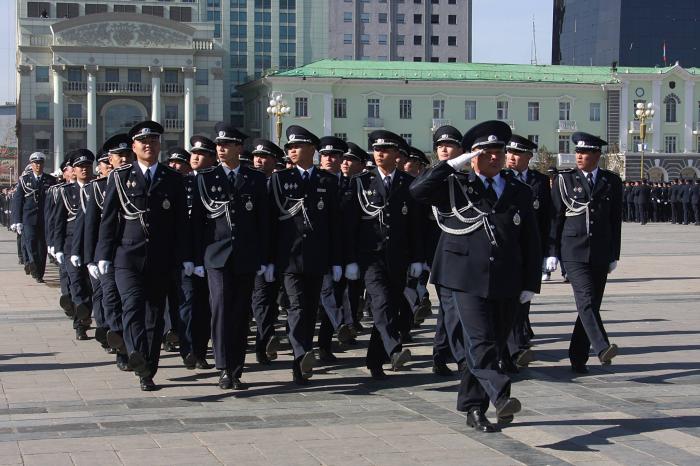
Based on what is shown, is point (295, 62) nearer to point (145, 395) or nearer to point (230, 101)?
point (230, 101)

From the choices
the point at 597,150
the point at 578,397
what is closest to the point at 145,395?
the point at 578,397

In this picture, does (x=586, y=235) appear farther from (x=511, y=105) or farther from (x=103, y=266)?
(x=511, y=105)

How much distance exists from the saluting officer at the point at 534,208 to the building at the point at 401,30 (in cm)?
11642

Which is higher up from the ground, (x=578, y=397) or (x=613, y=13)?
(x=613, y=13)

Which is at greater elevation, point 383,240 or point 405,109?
point 405,109

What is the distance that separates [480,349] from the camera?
778cm

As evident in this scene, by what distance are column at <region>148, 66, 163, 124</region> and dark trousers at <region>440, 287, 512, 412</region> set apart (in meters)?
86.3

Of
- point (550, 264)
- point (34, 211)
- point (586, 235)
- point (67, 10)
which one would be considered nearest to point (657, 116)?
point (67, 10)

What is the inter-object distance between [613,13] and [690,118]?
32.2 m

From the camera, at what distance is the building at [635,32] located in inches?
4619

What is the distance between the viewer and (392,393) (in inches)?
377

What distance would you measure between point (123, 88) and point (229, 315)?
3347 inches

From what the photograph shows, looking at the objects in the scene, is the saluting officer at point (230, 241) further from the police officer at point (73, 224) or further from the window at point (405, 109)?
the window at point (405, 109)

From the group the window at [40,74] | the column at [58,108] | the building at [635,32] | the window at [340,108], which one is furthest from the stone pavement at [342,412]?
the building at [635,32]
